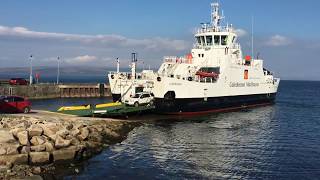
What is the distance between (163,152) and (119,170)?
5.67 meters

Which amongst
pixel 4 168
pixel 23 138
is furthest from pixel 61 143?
pixel 4 168

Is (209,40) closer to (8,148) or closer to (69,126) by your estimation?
(69,126)


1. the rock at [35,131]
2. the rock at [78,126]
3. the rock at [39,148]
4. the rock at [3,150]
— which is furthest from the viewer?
the rock at [78,126]

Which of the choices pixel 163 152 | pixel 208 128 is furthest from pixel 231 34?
pixel 163 152

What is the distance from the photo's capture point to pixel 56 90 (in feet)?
245

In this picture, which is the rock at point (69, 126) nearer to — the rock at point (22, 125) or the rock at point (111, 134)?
the rock at point (22, 125)

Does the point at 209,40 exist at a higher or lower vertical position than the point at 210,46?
higher

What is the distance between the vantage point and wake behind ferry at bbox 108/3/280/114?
4483 cm

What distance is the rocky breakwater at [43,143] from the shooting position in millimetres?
21078

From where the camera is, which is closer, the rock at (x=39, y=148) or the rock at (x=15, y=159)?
the rock at (x=15, y=159)

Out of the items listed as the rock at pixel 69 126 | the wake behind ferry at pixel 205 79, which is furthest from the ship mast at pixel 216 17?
the rock at pixel 69 126

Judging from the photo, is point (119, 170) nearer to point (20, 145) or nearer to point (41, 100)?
point (20, 145)

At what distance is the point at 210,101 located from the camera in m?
49.3

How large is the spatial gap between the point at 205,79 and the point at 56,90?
35.8 metres
